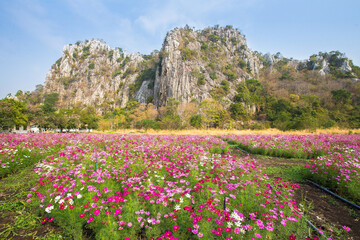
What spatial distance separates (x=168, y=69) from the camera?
57688 mm

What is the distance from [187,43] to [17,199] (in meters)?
74.7

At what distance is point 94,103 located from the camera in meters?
83.4

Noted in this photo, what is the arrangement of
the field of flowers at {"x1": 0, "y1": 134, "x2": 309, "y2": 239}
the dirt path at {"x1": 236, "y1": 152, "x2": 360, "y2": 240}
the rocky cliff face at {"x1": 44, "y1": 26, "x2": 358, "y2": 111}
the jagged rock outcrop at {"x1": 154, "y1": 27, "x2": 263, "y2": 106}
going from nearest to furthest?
the field of flowers at {"x1": 0, "y1": 134, "x2": 309, "y2": 239} < the dirt path at {"x1": 236, "y1": 152, "x2": 360, "y2": 240} < the jagged rock outcrop at {"x1": 154, "y1": 27, "x2": 263, "y2": 106} < the rocky cliff face at {"x1": 44, "y1": 26, "x2": 358, "y2": 111}

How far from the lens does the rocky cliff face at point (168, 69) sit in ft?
190

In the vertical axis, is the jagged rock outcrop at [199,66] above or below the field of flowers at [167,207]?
above

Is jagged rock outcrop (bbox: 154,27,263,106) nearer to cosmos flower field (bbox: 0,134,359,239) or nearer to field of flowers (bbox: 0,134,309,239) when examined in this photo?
cosmos flower field (bbox: 0,134,359,239)

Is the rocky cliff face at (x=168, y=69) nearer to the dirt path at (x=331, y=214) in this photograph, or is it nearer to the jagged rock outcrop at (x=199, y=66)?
the jagged rock outcrop at (x=199, y=66)

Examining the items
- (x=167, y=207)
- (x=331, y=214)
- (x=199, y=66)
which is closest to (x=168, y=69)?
(x=199, y=66)

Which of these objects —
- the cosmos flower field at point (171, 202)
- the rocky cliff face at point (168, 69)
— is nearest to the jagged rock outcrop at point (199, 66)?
the rocky cliff face at point (168, 69)

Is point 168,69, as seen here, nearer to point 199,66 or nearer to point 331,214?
point 199,66

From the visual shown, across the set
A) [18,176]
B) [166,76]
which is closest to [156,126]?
[18,176]

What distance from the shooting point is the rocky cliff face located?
57.9 m

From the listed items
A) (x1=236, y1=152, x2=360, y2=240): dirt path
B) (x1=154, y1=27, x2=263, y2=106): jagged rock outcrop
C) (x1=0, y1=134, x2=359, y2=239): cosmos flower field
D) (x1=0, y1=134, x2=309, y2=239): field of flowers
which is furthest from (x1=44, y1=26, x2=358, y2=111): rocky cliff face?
(x1=0, y1=134, x2=309, y2=239): field of flowers

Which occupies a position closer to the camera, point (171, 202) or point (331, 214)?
point (171, 202)
